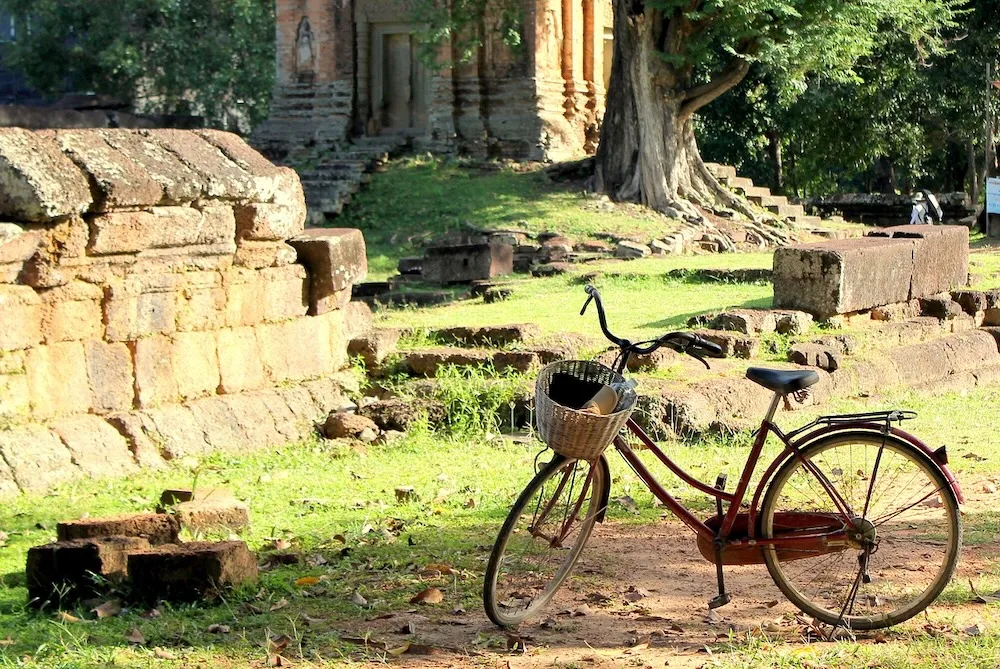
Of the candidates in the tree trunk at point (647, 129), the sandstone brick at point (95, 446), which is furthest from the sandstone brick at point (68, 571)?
the tree trunk at point (647, 129)

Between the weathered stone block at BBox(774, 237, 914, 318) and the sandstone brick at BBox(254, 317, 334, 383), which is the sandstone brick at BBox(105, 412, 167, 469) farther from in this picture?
the weathered stone block at BBox(774, 237, 914, 318)

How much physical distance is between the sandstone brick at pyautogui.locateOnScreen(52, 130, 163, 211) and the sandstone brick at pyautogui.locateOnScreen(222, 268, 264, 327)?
0.85 meters

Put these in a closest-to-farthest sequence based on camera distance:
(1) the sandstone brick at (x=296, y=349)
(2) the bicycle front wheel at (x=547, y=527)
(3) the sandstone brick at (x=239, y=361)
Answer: (2) the bicycle front wheel at (x=547, y=527)
(3) the sandstone brick at (x=239, y=361)
(1) the sandstone brick at (x=296, y=349)

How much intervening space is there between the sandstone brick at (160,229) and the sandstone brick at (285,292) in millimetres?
444

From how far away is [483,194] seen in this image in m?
21.6

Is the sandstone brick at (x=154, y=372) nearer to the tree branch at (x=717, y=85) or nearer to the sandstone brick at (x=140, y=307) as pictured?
the sandstone brick at (x=140, y=307)

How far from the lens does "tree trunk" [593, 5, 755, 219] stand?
2083 centimetres

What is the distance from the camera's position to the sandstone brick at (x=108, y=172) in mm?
6898

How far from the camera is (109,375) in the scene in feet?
23.6

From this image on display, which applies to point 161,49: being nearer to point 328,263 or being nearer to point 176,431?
point 328,263

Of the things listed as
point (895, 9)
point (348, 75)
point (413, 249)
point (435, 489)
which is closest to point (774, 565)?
point (435, 489)

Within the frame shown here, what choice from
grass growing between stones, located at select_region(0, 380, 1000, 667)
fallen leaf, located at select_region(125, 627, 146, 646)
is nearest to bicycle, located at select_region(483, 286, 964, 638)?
grass growing between stones, located at select_region(0, 380, 1000, 667)

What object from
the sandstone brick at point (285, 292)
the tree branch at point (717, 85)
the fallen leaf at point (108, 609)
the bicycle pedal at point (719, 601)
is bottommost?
the fallen leaf at point (108, 609)

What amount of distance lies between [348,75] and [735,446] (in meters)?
19.2
